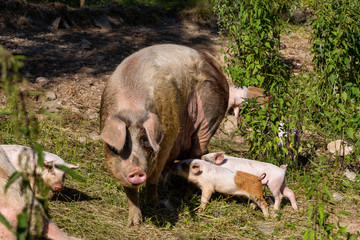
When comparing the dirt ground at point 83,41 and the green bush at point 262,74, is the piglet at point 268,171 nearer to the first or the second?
the green bush at point 262,74

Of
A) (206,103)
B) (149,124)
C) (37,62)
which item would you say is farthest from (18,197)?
(37,62)

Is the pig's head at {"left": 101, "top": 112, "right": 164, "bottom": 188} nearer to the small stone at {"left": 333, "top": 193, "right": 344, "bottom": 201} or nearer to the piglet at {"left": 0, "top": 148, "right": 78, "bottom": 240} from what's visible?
the piglet at {"left": 0, "top": 148, "right": 78, "bottom": 240}

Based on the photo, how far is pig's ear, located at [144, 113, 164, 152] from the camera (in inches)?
131

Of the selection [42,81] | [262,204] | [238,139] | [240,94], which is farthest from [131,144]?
[240,94]

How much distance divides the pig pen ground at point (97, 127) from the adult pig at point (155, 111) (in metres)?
0.36

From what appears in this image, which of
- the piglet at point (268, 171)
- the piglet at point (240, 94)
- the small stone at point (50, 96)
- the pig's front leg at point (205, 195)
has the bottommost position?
the piglet at point (240, 94)

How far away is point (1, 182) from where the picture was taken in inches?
92.4

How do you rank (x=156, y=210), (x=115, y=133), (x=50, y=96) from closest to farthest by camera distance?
1. (x=115, y=133)
2. (x=156, y=210)
3. (x=50, y=96)

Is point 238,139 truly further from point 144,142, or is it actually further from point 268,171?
point 144,142

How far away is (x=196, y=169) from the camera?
4445mm

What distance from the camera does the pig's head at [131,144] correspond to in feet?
10.8

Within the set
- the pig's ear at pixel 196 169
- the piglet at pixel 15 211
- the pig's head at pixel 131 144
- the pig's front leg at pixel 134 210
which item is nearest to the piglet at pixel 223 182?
the pig's ear at pixel 196 169

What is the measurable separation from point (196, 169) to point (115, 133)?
4.53 feet

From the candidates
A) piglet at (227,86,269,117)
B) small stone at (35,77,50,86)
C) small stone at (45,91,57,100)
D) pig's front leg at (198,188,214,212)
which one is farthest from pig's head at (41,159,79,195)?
piglet at (227,86,269,117)
